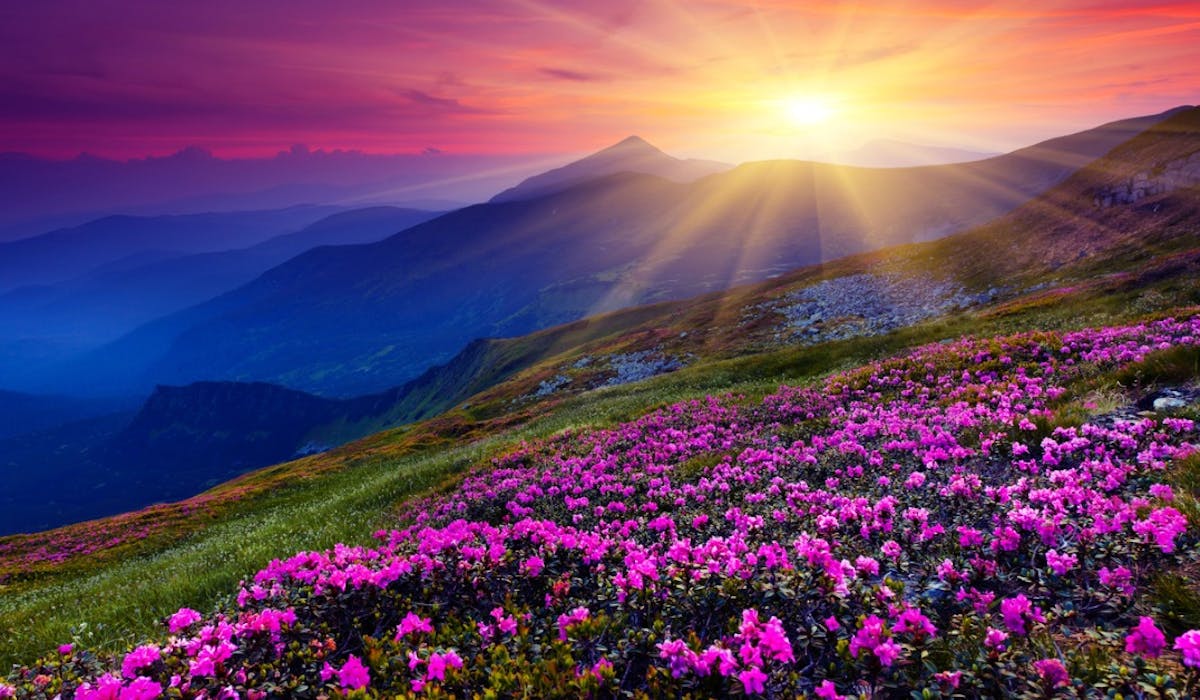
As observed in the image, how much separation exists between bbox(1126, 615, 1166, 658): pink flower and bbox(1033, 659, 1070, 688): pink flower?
1.99ft

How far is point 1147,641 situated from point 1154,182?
4275 inches

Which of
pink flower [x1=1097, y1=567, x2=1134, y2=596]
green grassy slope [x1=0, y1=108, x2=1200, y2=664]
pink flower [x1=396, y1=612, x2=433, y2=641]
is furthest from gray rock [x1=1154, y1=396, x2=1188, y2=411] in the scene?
green grassy slope [x1=0, y1=108, x2=1200, y2=664]

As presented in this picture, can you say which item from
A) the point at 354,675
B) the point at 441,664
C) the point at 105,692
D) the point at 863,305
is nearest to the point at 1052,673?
the point at 441,664

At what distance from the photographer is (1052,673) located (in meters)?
3.54

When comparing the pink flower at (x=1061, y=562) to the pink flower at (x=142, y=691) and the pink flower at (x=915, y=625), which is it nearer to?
the pink flower at (x=915, y=625)

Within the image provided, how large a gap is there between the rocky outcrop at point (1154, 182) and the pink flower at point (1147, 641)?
10005cm

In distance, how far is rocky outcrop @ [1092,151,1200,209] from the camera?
73.2 meters

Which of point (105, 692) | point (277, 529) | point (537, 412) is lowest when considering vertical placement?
point (537, 412)

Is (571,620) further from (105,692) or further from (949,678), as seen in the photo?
(105,692)

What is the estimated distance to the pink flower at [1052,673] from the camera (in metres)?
3.52

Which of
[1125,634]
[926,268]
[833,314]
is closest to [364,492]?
[1125,634]

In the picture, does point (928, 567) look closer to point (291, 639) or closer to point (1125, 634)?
point (1125, 634)

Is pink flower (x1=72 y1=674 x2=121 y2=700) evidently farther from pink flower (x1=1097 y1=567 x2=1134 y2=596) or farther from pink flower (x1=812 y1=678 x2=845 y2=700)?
pink flower (x1=1097 y1=567 x2=1134 y2=596)

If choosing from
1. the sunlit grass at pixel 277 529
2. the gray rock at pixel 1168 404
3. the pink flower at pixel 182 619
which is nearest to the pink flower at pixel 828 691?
the pink flower at pixel 182 619
